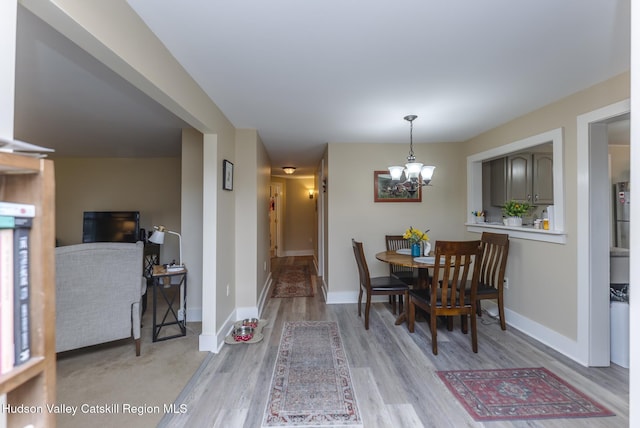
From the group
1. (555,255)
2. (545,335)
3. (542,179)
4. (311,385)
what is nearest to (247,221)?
(311,385)

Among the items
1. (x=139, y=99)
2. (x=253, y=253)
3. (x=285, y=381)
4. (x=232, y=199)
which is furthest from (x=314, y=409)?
(x=139, y=99)

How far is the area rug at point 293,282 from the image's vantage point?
433 centimetres

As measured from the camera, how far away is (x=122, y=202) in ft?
15.9

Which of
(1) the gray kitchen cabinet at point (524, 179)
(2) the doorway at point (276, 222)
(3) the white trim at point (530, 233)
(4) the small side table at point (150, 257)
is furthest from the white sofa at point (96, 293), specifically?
(2) the doorway at point (276, 222)

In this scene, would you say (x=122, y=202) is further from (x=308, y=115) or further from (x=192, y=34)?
(x=192, y=34)

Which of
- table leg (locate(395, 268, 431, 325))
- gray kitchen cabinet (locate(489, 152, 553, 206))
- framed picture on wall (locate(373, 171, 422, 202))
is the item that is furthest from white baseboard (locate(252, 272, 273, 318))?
gray kitchen cabinet (locate(489, 152, 553, 206))

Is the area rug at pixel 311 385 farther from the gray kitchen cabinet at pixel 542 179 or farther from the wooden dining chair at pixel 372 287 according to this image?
the gray kitchen cabinet at pixel 542 179

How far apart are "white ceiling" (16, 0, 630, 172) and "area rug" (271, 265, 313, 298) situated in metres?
2.55

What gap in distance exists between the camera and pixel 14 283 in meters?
0.61

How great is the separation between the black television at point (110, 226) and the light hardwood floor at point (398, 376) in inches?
117

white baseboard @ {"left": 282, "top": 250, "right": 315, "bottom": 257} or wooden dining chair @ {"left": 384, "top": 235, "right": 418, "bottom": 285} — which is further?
white baseboard @ {"left": 282, "top": 250, "right": 315, "bottom": 257}

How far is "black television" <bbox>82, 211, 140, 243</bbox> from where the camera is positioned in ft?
14.1

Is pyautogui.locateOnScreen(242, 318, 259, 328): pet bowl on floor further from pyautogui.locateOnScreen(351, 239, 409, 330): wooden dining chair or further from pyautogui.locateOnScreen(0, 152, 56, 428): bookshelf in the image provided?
pyautogui.locateOnScreen(0, 152, 56, 428): bookshelf

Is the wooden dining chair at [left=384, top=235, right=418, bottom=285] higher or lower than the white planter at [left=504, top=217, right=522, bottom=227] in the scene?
lower
